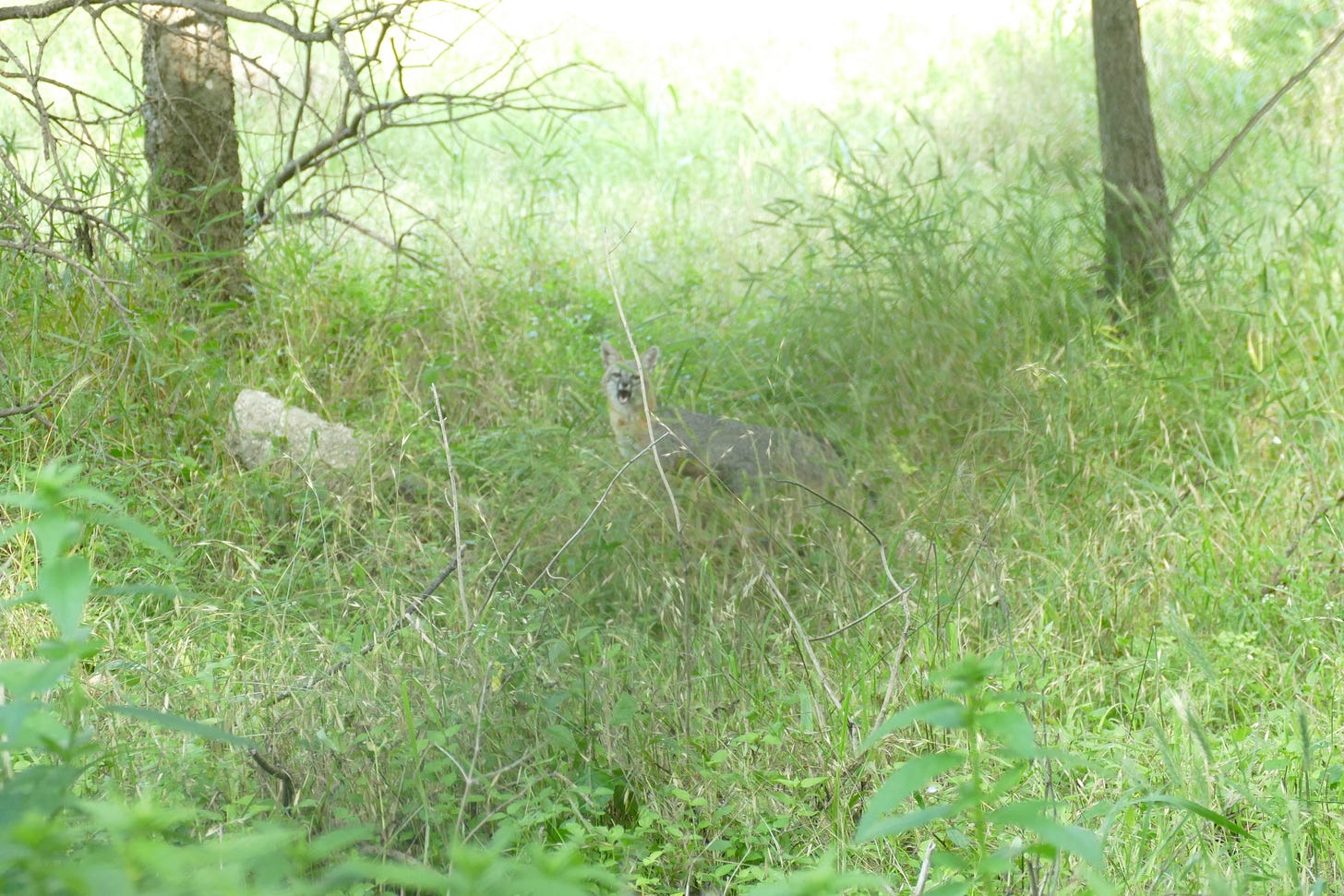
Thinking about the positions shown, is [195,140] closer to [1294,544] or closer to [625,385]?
[625,385]

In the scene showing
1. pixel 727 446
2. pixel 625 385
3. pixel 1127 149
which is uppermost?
pixel 1127 149

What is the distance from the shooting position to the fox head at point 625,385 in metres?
5.66

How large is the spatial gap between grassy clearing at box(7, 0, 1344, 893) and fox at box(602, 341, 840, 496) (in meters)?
0.13

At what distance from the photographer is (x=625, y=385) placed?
577 centimetres

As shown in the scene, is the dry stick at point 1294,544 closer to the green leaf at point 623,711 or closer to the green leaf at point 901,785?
the green leaf at point 623,711

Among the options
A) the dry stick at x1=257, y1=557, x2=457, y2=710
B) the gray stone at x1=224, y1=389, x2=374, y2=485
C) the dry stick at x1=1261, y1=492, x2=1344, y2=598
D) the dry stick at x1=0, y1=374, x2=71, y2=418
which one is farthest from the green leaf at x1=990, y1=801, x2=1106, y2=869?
the dry stick at x1=0, y1=374, x2=71, y2=418

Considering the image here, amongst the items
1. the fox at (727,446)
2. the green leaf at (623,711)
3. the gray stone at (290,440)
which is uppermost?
the gray stone at (290,440)

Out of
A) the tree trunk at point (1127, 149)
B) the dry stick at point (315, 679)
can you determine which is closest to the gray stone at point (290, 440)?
the dry stick at point (315, 679)

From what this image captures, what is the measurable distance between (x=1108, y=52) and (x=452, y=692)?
4157 millimetres

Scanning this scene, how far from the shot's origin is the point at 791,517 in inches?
170

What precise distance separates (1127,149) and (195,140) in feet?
13.3

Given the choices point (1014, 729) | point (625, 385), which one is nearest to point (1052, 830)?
point (1014, 729)

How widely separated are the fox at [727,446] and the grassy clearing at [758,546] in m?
0.13

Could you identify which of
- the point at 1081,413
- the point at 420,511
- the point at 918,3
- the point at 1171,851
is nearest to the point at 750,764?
the point at 1171,851
